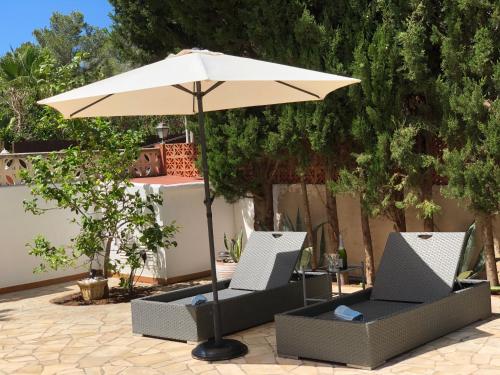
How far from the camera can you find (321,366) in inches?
257

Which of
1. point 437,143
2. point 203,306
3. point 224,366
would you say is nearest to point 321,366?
point 224,366

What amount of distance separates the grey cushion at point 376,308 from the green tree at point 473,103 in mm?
2188

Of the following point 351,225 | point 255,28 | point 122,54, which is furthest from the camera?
point 122,54

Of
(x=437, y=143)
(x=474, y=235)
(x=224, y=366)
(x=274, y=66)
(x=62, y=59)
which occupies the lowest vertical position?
(x=224, y=366)

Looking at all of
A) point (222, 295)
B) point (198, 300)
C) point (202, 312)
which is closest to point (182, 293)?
point (222, 295)

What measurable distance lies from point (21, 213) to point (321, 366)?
819cm

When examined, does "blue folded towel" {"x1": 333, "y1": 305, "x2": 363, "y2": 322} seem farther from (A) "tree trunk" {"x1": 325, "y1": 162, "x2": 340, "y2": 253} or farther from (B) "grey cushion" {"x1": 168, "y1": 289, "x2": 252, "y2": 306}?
(A) "tree trunk" {"x1": 325, "y1": 162, "x2": 340, "y2": 253}

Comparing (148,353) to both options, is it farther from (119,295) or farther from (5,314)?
(119,295)

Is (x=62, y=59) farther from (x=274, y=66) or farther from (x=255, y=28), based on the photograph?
(x=274, y=66)

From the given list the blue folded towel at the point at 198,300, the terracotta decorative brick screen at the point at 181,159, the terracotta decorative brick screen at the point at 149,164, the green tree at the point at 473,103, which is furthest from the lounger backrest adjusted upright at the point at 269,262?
the terracotta decorative brick screen at the point at 149,164

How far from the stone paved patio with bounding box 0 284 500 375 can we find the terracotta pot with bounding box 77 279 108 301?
48.3 inches

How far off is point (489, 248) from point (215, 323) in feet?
14.5

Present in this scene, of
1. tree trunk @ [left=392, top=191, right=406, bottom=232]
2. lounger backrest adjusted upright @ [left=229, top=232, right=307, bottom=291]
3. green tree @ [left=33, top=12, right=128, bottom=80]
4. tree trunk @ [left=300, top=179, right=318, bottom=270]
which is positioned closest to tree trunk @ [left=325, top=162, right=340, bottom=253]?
tree trunk @ [left=300, top=179, right=318, bottom=270]

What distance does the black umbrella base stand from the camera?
23.1 ft
